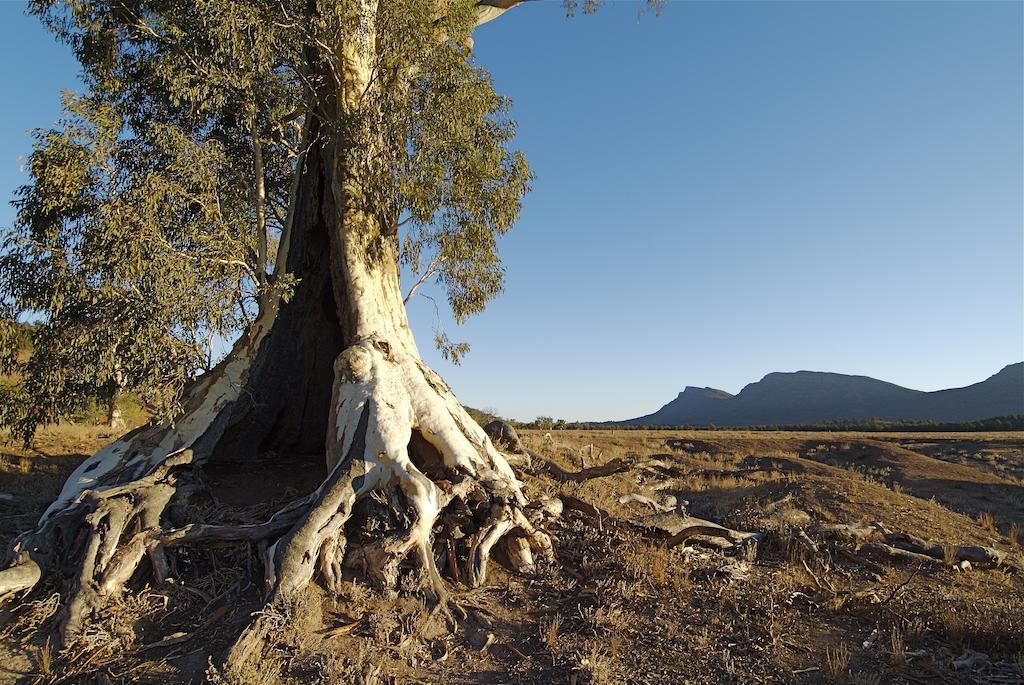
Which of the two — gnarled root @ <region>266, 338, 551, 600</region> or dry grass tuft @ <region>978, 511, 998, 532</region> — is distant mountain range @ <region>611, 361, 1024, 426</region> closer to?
dry grass tuft @ <region>978, 511, 998, 532</region>

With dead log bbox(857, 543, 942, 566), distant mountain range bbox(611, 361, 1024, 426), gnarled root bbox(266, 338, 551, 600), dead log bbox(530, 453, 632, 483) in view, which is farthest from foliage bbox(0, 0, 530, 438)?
distant mountain range bbox(611, 361, 1024, 426)

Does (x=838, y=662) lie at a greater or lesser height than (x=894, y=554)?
lesser

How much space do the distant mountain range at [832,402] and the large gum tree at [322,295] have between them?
1751 inches

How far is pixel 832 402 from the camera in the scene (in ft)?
266

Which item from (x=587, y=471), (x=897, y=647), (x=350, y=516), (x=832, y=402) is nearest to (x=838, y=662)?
(x=897, y=647)

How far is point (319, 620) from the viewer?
4.96m

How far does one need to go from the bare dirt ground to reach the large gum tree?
13.8 inches

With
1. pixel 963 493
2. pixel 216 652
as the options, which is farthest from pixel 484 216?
pixel 963 493

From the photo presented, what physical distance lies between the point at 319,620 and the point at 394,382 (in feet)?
9.61

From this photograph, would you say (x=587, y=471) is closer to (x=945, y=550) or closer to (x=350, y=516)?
(x=350, y=516)

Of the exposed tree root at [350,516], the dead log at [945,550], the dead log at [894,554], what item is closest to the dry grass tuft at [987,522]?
the dead log at [945,550]

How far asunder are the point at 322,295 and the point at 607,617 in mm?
6556

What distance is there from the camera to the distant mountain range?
198 feet

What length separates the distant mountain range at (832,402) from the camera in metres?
60.4
